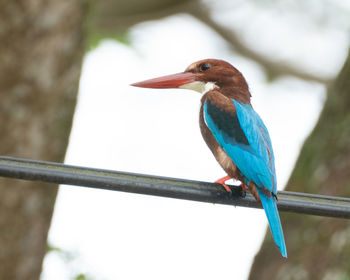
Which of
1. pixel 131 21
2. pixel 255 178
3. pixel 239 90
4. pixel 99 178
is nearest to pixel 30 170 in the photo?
pixel 99 178

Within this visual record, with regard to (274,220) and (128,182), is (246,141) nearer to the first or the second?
(274,220)

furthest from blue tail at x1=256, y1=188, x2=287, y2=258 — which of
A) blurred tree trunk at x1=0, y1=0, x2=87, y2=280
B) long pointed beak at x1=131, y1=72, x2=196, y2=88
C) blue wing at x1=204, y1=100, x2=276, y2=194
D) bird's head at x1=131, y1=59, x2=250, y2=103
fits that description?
blurred tree trunk at x1=0, y1=0, x2=87, y2=280

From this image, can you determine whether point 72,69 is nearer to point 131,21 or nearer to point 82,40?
point 82,40

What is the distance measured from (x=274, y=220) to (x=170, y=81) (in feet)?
4.81

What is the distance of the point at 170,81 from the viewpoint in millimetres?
4086

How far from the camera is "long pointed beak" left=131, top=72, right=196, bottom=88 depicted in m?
4.05

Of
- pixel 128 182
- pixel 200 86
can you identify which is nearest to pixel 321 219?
pixel 200 86

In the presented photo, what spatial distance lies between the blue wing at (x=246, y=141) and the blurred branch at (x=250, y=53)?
5.48 metres

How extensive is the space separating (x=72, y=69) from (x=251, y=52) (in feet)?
17.7

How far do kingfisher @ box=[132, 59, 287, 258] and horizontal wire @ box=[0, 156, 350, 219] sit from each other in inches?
15.9

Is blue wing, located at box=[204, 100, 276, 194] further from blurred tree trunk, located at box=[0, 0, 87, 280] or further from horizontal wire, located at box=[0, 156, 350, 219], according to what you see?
blurred tree trunk, located at box=[0, 0, 87, 280]

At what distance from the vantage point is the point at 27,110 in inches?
166

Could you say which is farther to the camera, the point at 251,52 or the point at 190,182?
the point at 251,52

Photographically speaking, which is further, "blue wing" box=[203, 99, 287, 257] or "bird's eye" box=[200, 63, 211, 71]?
"bird's eye" box=[200, 63, 211, 71]
